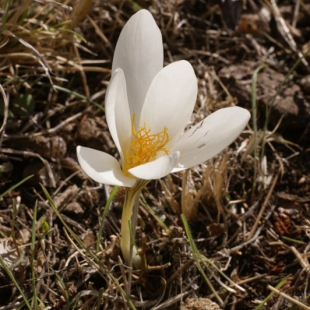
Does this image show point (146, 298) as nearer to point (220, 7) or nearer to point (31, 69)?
point (31, 69)

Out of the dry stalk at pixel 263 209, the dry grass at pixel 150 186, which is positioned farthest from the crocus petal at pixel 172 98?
the dry stalk at pixel 263 209

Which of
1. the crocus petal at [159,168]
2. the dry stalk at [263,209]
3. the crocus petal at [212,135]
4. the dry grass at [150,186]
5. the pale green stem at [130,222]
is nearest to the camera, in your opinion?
the crocus petal at [159,168]

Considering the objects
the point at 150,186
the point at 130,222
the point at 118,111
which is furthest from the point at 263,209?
the point at 118,111

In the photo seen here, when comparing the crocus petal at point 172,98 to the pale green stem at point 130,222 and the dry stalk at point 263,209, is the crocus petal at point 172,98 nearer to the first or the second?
the pale green stem at point 130,222

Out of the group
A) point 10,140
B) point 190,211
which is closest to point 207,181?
point 190,211

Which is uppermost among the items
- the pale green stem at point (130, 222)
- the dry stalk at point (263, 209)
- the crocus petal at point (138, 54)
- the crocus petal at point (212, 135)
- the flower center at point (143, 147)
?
the crocus petal at point (138, 54)

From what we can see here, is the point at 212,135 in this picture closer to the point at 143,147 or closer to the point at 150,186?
the point at 143,147
